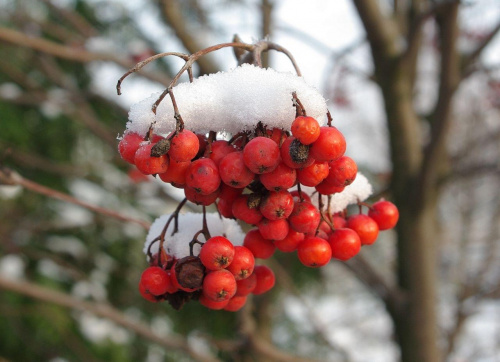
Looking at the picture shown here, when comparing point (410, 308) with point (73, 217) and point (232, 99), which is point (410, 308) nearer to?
point (232, 99)

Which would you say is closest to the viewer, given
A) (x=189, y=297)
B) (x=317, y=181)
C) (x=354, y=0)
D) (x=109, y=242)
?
(x=317, y=181)

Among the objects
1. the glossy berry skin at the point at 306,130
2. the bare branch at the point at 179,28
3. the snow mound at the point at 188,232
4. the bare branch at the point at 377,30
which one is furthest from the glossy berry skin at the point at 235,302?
the bare branch at the point at 179,28

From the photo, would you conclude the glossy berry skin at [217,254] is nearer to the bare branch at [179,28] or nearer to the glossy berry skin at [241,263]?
the glossy berry skin at [241,263]

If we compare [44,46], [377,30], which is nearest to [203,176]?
[44,46]

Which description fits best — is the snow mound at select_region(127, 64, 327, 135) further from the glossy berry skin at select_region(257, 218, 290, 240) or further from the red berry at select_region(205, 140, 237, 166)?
the glossy berry skin at select_region(257, 218, 290, 240)

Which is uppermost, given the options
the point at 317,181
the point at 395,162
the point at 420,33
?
the point at 420,33

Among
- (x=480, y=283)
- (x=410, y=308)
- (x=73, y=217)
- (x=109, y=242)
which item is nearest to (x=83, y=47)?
(x=109, y=242)

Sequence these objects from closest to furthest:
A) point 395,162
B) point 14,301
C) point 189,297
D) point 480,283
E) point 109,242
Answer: point 189,297, point 395,162, point 14,301, point 109,242, point 480,283
